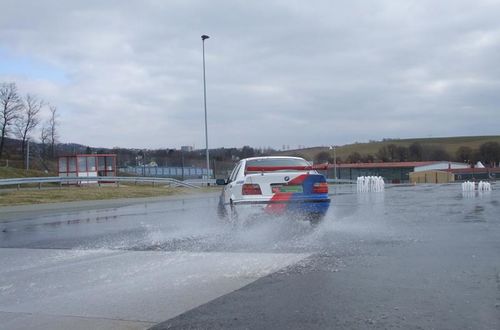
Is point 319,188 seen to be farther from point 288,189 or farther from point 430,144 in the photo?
point 430,144

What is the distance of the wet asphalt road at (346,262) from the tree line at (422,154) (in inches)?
5162

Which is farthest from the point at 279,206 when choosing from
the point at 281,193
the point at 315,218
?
the point at 315,218

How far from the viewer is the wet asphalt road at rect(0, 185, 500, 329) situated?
480 cm

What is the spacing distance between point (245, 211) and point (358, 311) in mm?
6923

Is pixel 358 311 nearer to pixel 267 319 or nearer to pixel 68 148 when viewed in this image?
pixel 267 319

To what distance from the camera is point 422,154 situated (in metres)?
151

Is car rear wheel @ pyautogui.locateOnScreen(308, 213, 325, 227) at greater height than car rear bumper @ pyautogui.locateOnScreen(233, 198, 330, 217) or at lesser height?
lesser

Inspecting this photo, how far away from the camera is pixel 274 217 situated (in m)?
11.5

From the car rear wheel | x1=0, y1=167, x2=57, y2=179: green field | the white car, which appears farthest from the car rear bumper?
x1=0, y1=167, x2=57, y2=179: green field

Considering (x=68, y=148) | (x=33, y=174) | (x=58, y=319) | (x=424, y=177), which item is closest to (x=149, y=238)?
(x=58, y=319)

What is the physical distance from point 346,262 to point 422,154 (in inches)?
5924

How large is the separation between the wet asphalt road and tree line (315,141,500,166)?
13111 centimetres

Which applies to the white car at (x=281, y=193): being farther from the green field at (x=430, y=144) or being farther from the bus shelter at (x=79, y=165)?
the green field at (x=430, y=144)

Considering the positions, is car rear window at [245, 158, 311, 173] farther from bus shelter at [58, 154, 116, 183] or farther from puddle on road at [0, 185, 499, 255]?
bus shelter at [58, 154, 116, 183]
